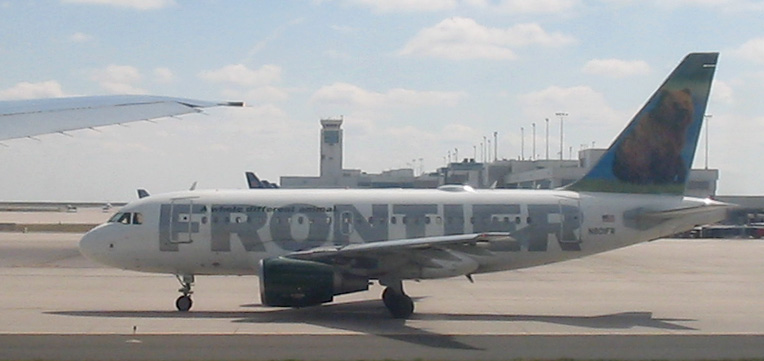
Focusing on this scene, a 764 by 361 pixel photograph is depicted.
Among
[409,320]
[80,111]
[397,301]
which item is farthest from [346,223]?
[80,111]

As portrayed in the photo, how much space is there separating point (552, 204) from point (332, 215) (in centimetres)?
540

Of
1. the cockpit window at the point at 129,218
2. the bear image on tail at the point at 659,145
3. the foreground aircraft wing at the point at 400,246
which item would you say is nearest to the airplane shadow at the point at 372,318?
the foreground aircraft wing at the point at 400,246

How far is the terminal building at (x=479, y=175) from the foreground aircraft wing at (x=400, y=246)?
45098mm

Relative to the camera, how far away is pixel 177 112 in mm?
10773

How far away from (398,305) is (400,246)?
1.74 metres

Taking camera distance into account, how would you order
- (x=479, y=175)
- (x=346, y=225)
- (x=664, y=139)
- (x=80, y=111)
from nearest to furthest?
(x=80, y=111), (x=346, y=225), (x=664, y=139), (x=479, y=175)

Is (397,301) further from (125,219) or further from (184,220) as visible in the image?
(125,219)

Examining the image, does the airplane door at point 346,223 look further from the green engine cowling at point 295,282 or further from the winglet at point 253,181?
the winglet at point 253,181

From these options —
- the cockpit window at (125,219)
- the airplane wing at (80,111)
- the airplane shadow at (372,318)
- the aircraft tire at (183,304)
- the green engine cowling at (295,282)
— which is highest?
the airplane wing at (80,111)

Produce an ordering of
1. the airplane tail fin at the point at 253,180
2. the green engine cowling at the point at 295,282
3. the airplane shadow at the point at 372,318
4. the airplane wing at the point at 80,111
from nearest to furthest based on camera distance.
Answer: the airplane wing at the point at 80,111 → the airplane shadow at the point at 372,318 → the green engine cowling at the point at 295,282 → the airplane tail fin at the point at 253,180

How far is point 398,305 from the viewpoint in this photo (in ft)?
66.4

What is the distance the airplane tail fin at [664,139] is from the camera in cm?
2203

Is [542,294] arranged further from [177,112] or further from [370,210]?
[177,112]

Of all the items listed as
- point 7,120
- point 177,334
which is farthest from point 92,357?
point 7,120
